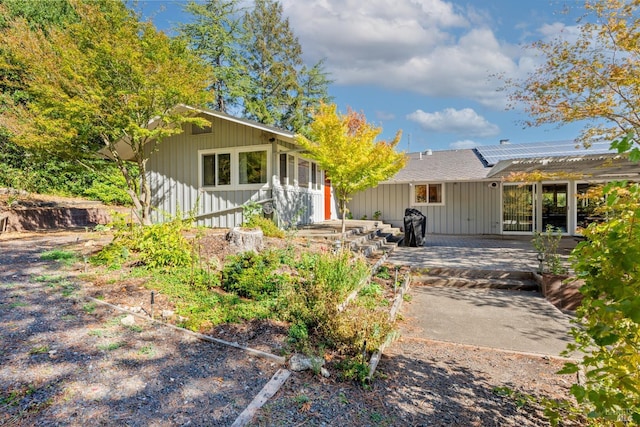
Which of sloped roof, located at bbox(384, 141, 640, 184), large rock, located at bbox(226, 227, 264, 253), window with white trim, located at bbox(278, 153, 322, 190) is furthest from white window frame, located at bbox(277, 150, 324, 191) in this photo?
large rock, located at bbox(226, 227, 264, 253)

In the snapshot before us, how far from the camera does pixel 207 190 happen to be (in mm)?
10234

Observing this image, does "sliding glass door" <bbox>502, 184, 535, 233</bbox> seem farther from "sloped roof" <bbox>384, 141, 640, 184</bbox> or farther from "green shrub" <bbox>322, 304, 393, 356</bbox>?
"green shrub" <bbox>322, 304, 393, 356</bbox>


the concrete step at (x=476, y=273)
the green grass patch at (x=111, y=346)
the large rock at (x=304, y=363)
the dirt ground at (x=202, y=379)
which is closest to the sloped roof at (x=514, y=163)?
the concrete step at (x=476, y=273)

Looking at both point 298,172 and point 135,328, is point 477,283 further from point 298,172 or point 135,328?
point 298,172

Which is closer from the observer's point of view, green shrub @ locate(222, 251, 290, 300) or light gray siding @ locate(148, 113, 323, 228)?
green shrub @ locate(222, 251, 290, 300)

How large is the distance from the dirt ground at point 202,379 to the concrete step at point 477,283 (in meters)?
3.17

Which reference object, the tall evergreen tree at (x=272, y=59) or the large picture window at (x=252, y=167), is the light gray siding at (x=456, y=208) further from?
the tall evergreen tree at (x=272, y=59)

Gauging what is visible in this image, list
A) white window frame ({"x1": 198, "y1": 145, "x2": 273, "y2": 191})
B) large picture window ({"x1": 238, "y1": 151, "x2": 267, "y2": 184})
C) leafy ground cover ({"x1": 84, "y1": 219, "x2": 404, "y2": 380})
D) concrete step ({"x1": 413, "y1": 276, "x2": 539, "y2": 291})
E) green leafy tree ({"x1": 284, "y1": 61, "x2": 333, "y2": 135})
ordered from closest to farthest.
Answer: leafy ground cover ({"x1": 84, "y1": 219, "x2": 404, "y2": 380})
concrete step ({"x1": 413, "y1": 276, "x2": 539, "y2": 291})
white window frame ({"x1": 198, "y1": 145, "x2": 273, "y2": 191})
large picture window ({"x1": 238, "y1": 151, "x2": 267, "y2": 184})
green leafy tree ({"x1": 284, "y1": 61, "x2": 333, "y2": 135})

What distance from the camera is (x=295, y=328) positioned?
137 inches

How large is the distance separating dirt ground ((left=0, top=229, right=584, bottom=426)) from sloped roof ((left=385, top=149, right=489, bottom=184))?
10.0 m

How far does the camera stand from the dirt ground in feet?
7.13

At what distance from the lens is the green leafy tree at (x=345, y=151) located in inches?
328

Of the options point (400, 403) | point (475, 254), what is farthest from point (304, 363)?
point (475, 254)

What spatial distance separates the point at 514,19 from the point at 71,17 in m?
17.8
